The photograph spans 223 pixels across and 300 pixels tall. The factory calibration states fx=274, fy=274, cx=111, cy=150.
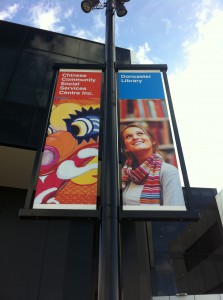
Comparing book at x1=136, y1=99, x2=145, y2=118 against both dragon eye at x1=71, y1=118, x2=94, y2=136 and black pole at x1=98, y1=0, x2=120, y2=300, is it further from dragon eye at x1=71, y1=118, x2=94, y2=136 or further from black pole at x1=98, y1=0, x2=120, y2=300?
dragon eye at x1=71, y1=118, x2=94, y2=136

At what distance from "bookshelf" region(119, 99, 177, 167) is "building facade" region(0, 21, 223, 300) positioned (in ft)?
10.6

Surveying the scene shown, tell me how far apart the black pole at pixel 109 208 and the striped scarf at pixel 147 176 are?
26.0 inches

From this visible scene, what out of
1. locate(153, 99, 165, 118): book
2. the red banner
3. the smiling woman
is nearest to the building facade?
the red banner

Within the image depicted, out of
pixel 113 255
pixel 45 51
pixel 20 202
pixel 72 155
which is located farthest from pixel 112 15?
pixel 20 202

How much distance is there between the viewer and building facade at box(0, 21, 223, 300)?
9.35 m

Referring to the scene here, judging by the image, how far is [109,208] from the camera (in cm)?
356

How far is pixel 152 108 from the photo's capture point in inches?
227

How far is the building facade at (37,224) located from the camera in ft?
30.7

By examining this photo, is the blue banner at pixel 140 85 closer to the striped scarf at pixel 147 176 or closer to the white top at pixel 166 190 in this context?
the striped scarf at pixel 147 176

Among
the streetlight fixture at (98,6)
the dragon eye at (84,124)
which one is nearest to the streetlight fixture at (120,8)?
the streetlight fixture at (98,6)

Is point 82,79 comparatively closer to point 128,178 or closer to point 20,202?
point 128,178

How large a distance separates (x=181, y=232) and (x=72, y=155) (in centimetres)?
1803

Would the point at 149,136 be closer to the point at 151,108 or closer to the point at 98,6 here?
the point at 151,108

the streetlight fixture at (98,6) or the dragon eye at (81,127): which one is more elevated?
the streetlight fixture at (98,6)
